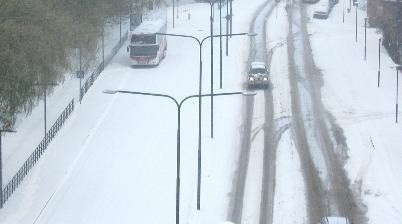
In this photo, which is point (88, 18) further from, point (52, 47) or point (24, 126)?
point (52, 47)

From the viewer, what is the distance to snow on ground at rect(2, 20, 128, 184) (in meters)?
45.1

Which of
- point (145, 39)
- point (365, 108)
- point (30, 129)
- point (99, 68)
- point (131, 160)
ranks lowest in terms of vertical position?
point (131, 160)

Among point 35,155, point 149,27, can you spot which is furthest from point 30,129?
point 149,27

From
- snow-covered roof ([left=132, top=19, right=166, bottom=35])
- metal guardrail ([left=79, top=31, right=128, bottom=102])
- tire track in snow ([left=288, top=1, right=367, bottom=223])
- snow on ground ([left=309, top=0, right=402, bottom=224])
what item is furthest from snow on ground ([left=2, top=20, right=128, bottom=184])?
snow on ground ([left=309, top=0, right=402, bottom=224])

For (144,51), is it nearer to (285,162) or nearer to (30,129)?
(30,129)

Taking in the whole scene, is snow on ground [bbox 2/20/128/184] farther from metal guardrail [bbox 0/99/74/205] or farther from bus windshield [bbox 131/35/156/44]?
bus windshield [bbox 131/35/156/44]

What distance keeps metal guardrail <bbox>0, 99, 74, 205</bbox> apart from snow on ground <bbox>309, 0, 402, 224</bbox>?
58.3 ft

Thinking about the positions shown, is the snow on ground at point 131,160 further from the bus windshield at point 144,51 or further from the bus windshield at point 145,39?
the bus windshield at point 145,39

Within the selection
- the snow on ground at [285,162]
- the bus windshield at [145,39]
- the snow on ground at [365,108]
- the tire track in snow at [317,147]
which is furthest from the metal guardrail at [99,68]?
the snow on ground at [365,108]

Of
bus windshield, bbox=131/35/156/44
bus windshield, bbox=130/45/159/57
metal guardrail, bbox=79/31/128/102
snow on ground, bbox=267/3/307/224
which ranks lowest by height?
snow on ground, bbox=267/3/307/224

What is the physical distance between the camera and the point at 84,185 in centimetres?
4244

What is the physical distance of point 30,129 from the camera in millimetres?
50312

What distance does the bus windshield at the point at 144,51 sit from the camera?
221ft

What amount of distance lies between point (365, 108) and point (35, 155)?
958 inches
